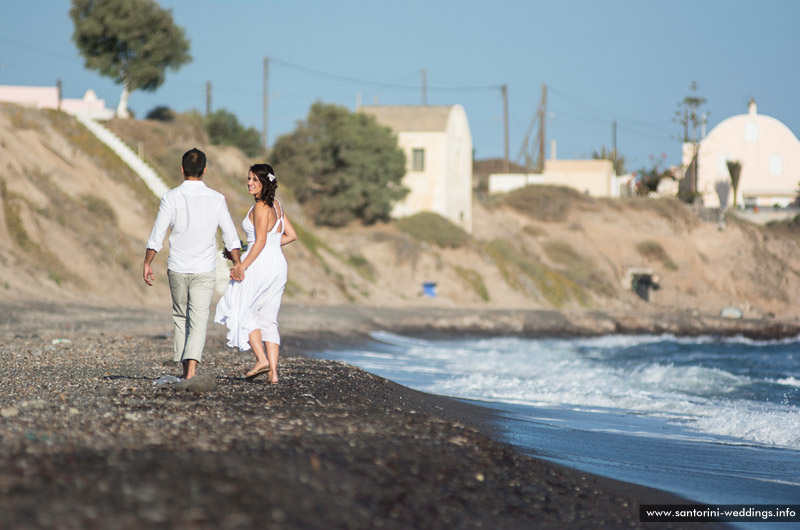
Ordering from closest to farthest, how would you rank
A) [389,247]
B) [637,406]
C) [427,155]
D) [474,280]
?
[637,406] → [389,247] → [474,280] → [427,155]

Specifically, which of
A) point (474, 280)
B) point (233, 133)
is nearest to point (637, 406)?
point (474, 280)

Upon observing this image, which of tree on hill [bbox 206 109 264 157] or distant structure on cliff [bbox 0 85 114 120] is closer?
distant structure on cliff [bbox 0 85 114 120]

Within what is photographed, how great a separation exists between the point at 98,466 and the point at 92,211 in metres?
24.6

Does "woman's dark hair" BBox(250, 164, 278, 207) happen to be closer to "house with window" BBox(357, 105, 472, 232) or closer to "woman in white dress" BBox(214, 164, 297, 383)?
"woman in white dress" BBox(214, 164, 297, 383)

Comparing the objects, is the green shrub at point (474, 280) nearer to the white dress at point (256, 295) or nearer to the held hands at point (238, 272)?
the white dress at point (256, 295)

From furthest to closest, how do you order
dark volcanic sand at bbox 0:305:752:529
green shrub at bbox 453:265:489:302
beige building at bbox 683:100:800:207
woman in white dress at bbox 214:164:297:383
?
beige building at bbox 683:100:800:207, green shrub at bbox 453:265:489:302, woman in white dress at bbox 214:164:297:383, dark volcanic sand at bbox 0:305:752:529

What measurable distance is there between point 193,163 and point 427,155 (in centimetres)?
4098

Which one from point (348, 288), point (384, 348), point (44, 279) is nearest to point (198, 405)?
point (384, 348)

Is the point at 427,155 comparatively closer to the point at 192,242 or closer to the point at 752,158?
the point at 752,158

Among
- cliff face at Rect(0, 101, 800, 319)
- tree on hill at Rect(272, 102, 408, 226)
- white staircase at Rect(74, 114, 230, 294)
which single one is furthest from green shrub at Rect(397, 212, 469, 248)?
white staircase at Rect(74, 114, 230, 294)

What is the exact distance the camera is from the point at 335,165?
42875mm

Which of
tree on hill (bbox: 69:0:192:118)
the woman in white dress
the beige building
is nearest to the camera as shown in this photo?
the woman in white dress

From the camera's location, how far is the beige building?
69.0m

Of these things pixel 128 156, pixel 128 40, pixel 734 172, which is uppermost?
pixel 128 40
